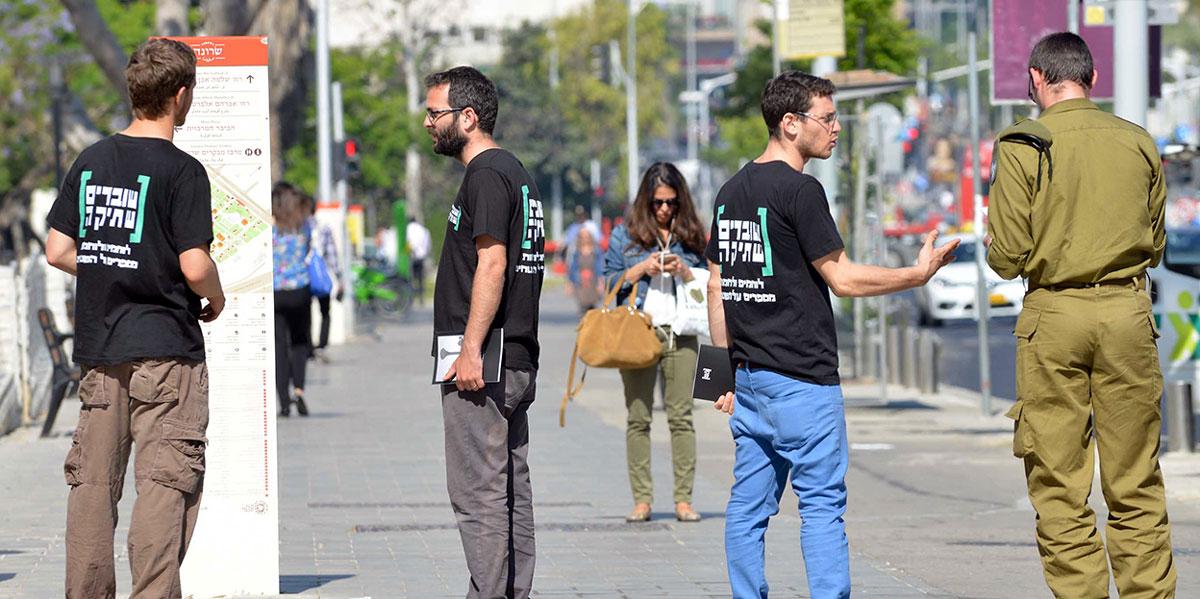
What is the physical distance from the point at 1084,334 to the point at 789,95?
1.20 meters

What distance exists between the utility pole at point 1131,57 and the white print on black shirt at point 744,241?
564 cm

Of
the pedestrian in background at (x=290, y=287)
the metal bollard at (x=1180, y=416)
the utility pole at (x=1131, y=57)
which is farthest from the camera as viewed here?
the pedestrian in background at (x=290, y=287)

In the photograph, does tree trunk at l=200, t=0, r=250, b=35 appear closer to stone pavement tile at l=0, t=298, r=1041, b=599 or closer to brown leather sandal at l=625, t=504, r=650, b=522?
stone pavement tile at l=0, t=298, r=1041, b=599

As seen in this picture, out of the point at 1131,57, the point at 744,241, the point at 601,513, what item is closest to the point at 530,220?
the point at 744,241

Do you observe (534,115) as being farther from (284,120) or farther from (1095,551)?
(1095,551)

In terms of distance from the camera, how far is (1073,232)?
6.45 meters

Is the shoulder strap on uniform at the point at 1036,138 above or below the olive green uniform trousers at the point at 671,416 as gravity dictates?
above

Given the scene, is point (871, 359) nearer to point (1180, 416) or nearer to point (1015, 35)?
point (1015, 35)

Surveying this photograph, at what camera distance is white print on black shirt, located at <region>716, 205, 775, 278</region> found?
6.54 metres

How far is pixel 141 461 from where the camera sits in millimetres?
6320

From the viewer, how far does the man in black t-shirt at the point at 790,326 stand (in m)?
6.46

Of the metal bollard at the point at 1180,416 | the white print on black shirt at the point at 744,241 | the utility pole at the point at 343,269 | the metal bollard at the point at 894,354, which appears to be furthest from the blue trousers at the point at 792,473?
the utility pole at the point at 343,269

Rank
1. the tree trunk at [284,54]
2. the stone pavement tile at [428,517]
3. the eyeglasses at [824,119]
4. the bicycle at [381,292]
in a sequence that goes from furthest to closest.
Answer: the bicycle at [381,292] < the tree trunk at [284,54] < the stone pavement tile at [428,517] < the eyeglasses at [824,119]

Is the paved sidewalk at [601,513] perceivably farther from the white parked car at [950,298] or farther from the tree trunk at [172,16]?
the white parked car at [950,298]
